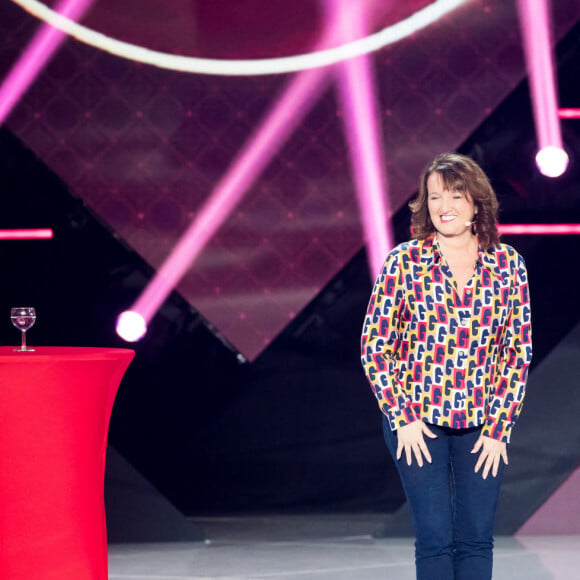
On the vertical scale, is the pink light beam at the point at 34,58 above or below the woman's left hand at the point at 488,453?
above

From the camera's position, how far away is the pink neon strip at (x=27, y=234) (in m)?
3.86

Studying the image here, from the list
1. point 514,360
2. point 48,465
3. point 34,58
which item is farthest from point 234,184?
point 514,360

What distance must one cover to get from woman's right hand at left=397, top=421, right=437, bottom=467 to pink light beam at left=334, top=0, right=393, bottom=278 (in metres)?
2.03

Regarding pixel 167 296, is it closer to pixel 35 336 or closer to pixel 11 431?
pixel 35 336

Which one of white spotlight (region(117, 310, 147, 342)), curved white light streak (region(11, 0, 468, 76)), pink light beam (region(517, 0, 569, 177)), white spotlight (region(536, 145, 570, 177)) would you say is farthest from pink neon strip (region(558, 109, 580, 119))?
white spotlight (region(117, 310, 147, 342))

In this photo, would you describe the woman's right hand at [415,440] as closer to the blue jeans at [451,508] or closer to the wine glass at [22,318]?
the blue jeans at [451,508]

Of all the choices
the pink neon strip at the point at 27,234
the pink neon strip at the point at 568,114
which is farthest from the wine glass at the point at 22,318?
the pink neon strip at the point at 568,114

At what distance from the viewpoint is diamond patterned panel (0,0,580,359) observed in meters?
3.87

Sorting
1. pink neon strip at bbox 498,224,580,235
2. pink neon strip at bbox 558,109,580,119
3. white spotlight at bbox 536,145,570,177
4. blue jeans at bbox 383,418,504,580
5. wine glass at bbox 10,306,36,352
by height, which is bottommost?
blue jeans at bbox 383,418,504,580

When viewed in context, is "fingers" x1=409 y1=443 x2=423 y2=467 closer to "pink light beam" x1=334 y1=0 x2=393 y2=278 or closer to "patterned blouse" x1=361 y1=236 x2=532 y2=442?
"patterned blouse" x1=361 y1=236 x2=532 y2=442

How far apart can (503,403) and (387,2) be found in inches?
95.1

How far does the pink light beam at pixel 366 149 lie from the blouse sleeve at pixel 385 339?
6.33 ft

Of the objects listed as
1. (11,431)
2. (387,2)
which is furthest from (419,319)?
(387,2)

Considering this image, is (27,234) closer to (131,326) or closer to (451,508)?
(131,326)
